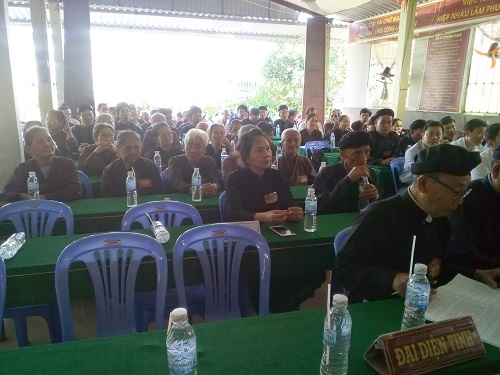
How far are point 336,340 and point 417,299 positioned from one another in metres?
0.48

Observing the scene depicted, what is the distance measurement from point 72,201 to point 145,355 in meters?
2.84

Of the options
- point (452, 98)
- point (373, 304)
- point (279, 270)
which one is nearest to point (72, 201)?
point (279, 270)

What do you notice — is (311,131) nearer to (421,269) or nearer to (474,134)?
(474,134)

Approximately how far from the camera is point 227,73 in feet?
70.8

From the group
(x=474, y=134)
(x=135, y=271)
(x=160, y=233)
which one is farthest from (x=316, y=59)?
(x=135, y=271)

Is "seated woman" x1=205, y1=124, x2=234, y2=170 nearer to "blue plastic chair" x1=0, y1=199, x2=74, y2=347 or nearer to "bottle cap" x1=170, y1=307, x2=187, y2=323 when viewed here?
"blue plastic chair" x1=0, y1=199, x2=74, y2=347

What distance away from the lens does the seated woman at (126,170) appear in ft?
13.5

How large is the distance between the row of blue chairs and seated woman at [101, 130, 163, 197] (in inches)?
49.6

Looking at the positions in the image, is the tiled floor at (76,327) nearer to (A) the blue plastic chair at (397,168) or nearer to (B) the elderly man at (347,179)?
(B) the elderly man at (347,179)

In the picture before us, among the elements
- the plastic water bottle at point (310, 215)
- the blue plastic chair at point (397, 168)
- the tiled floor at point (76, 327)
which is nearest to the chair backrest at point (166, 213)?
the plastic water bottle at point (310, 215)

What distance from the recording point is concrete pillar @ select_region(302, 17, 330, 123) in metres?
11.6

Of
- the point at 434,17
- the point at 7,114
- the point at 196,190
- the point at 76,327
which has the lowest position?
the point at 76,327

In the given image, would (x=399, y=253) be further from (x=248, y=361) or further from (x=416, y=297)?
(x=248, y=361)

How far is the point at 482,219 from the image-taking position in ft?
8.08
